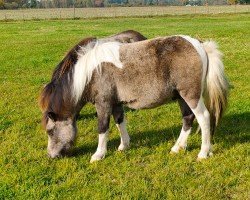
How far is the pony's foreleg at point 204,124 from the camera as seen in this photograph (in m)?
6.20

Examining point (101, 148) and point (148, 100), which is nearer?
point (148, 100)

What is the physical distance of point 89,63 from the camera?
241 inches

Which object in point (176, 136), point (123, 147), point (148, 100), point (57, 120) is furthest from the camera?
point (176, 136)

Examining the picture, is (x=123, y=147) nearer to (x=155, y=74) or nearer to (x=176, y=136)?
(x=176, y=136)

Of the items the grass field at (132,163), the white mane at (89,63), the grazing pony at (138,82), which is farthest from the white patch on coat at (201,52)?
the grass field at (132,163)

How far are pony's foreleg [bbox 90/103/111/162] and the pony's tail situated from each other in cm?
162

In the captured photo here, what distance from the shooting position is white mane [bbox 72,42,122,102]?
6.12m

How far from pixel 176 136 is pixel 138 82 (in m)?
1.85

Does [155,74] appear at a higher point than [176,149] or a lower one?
higher

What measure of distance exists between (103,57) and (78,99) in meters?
0.77

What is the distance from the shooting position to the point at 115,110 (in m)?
6.82

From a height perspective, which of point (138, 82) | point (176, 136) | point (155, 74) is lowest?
point (176, 136)

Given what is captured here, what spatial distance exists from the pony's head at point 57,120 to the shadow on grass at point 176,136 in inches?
16.8

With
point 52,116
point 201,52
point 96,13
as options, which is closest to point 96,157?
point 52,116
